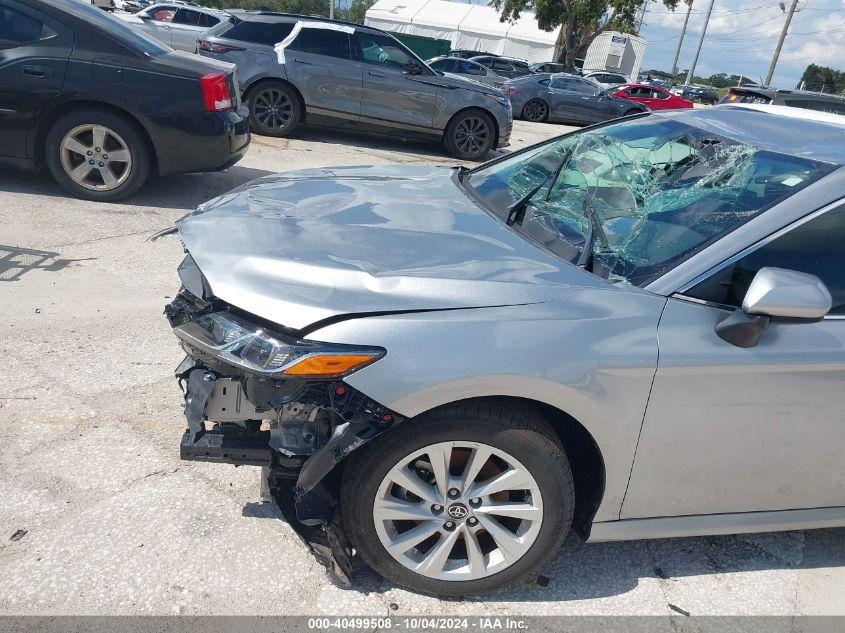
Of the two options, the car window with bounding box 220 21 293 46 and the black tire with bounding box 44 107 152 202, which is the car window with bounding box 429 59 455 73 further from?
the black tire with bounding box 44 107 152 202

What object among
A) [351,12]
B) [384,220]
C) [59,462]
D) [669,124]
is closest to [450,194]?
[384,220]

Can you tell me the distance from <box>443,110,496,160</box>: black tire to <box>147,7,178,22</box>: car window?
11.7m

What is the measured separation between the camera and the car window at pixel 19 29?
5465 millimetres

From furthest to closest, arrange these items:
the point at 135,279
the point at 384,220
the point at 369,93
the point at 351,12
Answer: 1. the point at 351,12
2. the point at 369,93
3. the point at 135,279
4. the point at 384,220

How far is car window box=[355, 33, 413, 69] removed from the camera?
950 cm

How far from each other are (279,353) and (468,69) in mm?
18889

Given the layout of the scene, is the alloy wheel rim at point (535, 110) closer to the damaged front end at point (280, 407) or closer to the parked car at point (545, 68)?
the parked car at point (545, 68)

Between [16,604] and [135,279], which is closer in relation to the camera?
[16,604]

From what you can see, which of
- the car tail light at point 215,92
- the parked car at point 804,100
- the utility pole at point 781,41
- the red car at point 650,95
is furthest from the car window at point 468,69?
the utility pole at point 781,41

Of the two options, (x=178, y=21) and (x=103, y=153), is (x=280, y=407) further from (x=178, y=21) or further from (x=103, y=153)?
(x=178, y=21)

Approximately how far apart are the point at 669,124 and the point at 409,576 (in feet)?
7.76

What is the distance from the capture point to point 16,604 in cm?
215

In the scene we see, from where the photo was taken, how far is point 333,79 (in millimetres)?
9359

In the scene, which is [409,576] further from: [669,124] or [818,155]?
[669,124]
